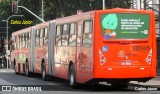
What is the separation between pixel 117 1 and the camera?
4650 centimetres

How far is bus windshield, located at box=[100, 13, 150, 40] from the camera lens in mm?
19547

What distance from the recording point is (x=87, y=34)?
66.1 ft

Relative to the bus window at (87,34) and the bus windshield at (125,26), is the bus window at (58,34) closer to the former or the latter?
the bus window at (87,34)

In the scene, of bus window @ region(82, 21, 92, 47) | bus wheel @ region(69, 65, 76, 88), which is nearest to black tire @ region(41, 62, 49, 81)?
bus wheel @ region(69, 65, 76, 88)

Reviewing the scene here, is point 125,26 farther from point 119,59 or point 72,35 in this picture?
point 72,35

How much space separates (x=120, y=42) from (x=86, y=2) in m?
27.6

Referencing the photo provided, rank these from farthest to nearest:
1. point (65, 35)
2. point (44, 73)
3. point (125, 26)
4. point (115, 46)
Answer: point (44, 73), point (65, 35), point (125, 26), point (115, 46)

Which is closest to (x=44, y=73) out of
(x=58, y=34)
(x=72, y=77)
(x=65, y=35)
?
(x=58, y=34)

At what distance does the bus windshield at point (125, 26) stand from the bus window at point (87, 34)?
0.60 m

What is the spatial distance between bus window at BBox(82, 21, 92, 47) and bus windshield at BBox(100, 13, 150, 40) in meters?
0.60

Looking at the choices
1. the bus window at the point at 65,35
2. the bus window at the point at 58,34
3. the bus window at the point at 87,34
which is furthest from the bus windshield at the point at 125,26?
the bus window at the point at 58,34

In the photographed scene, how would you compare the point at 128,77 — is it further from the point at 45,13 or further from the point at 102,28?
the point at 45,13

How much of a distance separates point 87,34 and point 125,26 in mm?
1507

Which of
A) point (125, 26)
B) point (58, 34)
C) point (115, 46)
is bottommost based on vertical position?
point (115, 46)
